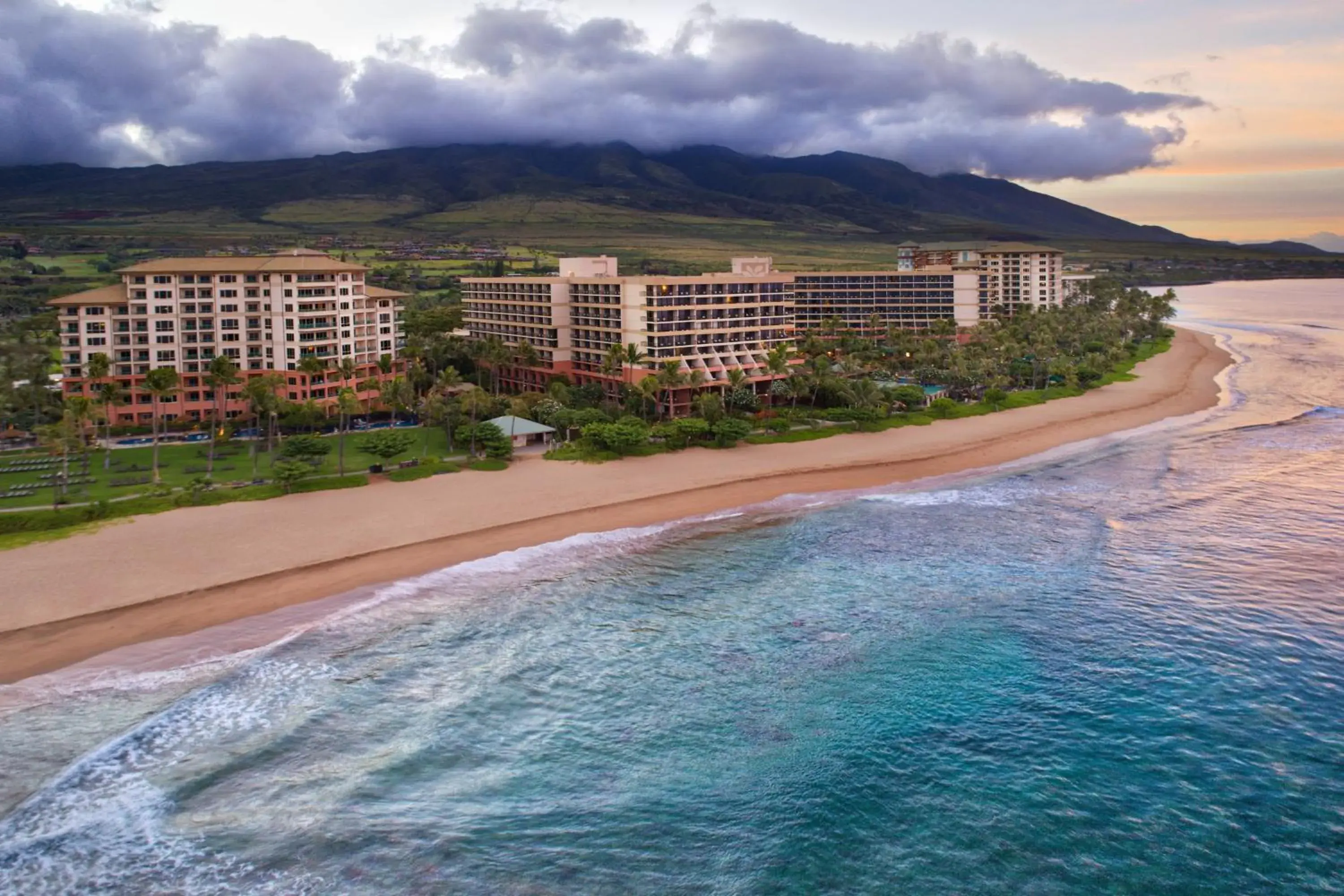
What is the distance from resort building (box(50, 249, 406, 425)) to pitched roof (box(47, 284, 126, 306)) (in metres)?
0.09

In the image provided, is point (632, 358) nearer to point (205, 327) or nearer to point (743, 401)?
point (743, 401)

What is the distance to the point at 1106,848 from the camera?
20750 mm

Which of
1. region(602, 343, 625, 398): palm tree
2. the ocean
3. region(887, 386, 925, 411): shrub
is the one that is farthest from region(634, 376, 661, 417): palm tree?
the ocean

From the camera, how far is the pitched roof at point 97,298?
66625 millimetres

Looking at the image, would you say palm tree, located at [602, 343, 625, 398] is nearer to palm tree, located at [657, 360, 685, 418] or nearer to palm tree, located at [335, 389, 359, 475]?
palm tree, located at [657, 360, 685, 418]

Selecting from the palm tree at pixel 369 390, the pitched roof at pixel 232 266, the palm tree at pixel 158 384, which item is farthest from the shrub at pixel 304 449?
the pitched roof at pixel 232 266

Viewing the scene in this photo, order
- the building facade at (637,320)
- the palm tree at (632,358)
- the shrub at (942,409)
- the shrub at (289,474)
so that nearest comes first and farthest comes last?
the shrub at (289,474)
the palm tree at (632,358)
the shrub at (942,409)
the building facade at (637,320)

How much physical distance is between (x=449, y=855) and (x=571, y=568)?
18.6m

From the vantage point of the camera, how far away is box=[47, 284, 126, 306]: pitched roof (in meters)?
66.6

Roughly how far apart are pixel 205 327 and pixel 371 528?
37.2 metres

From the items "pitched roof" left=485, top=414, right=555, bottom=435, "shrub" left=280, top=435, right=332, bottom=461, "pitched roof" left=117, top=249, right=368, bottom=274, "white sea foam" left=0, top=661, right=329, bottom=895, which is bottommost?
"white sea foam" left=0, top=661, right=329, bottom=895

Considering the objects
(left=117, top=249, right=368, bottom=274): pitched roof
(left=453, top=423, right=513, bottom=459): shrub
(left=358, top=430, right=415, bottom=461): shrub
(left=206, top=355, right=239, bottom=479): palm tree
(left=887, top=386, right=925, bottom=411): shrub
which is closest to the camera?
(left=358, top=430, right=415, bottom=461): shrub

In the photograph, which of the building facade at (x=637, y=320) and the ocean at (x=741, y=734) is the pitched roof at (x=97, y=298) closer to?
the building facade at (x=637, y=320)

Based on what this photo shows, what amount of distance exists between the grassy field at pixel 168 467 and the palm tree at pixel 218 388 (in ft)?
1.76
